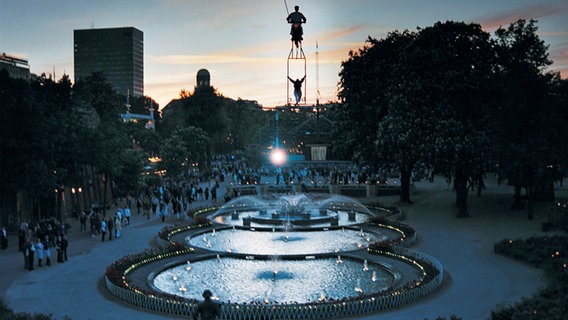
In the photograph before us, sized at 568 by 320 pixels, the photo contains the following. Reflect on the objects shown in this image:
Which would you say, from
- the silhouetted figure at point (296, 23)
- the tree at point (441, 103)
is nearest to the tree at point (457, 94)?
the tree at point (441, 103)

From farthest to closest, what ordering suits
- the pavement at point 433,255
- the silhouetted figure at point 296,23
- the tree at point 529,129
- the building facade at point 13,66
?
the building facade at point 13,66
the tree at point 529,129
the silhouetted figure at point 296,23
the pavement at point 433,255

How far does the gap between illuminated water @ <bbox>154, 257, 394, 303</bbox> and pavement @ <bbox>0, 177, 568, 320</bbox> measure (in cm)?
285

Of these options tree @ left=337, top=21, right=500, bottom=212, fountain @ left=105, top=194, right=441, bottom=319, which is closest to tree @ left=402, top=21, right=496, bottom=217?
tree @ left=337, top=21, right=500, bottom=212

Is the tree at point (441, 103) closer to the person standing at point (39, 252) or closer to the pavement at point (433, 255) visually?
the pavement at point (433, 255)

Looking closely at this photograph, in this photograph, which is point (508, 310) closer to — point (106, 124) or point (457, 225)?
point (457, 225)

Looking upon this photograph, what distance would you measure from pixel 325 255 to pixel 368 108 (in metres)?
20.2

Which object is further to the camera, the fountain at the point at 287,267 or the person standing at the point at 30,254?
the person standing at the point at 30,254

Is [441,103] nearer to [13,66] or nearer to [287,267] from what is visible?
[287,267]

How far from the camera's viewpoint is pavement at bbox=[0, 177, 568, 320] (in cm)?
1970

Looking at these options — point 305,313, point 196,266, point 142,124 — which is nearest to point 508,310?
point 305,313

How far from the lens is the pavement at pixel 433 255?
19.7m

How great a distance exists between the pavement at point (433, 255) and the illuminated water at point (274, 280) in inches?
112

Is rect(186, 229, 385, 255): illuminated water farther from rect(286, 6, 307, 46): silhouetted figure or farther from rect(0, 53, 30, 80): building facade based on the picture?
rect(0, 53, 30, 80): building facade

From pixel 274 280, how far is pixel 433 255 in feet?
30.0
